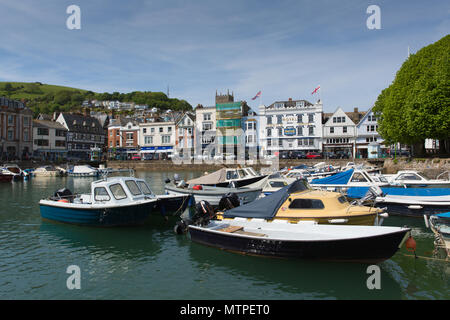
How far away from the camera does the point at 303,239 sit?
12.2m

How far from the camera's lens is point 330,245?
11.9 metres

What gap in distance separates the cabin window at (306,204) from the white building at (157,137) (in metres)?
80.5

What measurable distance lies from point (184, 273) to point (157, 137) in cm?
8617

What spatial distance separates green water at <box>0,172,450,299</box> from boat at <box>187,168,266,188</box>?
11438 mm

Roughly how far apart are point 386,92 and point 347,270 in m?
52.5

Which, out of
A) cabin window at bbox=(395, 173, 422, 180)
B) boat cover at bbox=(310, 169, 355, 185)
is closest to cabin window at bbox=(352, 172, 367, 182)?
boat cover at bbox=(310, 169, 355, 185)

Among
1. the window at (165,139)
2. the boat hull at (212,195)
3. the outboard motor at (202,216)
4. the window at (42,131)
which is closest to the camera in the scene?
the outboard motor at (202,216)

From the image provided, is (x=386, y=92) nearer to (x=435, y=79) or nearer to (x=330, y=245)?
(x=435, y=79)

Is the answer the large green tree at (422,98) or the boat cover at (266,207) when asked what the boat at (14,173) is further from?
the large green tree at (422,98)

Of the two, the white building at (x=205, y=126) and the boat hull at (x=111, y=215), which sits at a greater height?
the white building at (x=205, y=126)

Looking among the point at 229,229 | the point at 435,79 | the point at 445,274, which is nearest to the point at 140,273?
the point at 229,229

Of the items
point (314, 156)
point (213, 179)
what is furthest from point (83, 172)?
point (314, 156)

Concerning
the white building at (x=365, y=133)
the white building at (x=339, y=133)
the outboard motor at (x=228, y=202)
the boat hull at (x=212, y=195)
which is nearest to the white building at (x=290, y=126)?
the white building at (x=339, y=133)

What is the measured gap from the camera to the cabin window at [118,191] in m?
18.4
